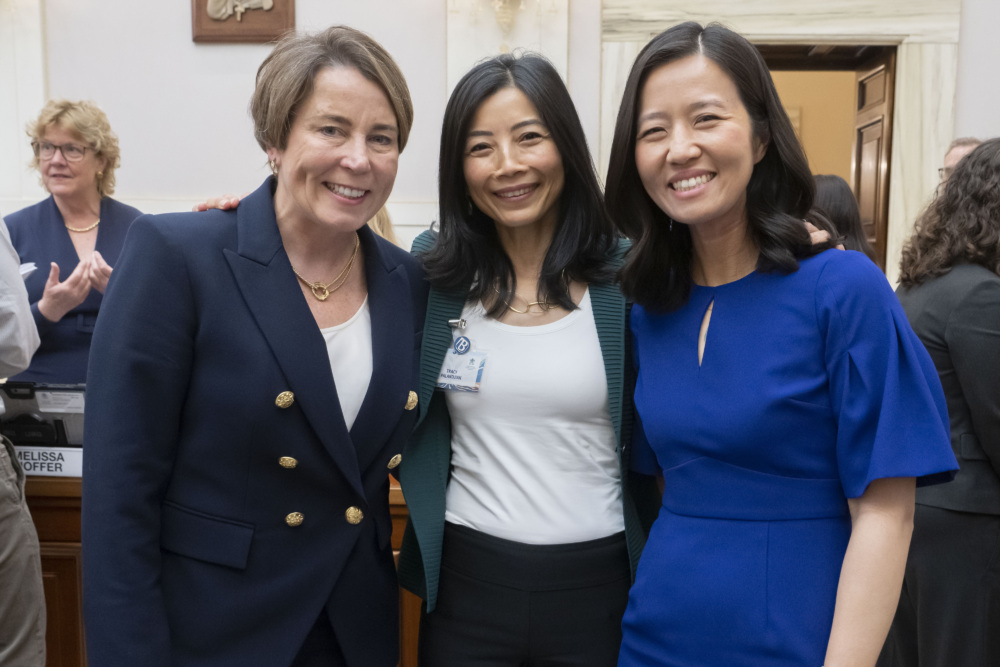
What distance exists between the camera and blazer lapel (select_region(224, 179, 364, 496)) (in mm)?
1354

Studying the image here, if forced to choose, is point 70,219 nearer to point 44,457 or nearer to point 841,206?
point 44,457

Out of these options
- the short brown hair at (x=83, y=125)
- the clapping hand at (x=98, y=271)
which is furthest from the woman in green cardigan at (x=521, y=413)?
the short brown hair at (x=83, y=125)

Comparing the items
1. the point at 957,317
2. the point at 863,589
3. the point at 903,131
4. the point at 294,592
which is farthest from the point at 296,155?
the point at 903,131

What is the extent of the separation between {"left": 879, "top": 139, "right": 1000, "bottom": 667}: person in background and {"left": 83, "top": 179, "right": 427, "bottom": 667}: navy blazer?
1.59 m

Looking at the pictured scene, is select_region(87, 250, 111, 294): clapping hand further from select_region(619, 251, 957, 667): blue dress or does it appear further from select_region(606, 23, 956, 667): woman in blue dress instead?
select_region(619, 251, 957, 667): blue dress

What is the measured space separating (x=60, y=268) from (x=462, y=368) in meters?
2.30

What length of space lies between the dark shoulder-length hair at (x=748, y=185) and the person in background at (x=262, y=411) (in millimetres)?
416

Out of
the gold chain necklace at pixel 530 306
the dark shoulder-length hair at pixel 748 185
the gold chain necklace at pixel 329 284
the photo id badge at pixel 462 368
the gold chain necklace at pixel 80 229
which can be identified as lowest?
the photo id badge at pixel 462 368

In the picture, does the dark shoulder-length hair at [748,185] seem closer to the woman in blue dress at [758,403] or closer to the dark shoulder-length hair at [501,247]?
the woman in blue dress at [758,403]

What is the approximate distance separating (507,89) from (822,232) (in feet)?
2.35

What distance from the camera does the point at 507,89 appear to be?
173 cm

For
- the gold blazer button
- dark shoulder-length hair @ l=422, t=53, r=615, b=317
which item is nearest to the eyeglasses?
dark shoulder-length hair @ l=422, t=53, r=615, b=317

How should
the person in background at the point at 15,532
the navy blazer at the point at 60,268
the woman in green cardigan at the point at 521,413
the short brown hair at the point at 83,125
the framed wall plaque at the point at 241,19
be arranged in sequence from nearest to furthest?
the woman in green cardigan at the point at 521,413, the person in background at the point at 15,532, the navy blazer at the point at 60,268, the short brown hair at the point at 83,125, the framed wall plaque at the point at 241,19

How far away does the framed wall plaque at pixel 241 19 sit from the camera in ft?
17.7
